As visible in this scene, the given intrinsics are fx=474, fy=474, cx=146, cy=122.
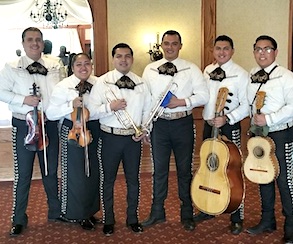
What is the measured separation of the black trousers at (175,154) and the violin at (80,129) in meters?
0.60

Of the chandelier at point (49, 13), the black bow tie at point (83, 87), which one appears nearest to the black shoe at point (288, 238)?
the black bow tie at point (83, 87)

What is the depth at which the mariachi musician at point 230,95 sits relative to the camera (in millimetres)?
3574

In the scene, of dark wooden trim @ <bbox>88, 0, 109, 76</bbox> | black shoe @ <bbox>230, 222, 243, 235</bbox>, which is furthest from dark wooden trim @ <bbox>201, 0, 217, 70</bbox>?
black shoe @ <bbox>230, 222, 243, 235</bbox>

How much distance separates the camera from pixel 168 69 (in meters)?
3.71

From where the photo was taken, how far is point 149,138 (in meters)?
3.73

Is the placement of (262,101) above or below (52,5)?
below

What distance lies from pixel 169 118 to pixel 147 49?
6.39 ft

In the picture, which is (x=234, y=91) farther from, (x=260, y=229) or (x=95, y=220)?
(x=95, y=220)

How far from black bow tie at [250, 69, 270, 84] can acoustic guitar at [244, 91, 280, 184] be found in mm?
95

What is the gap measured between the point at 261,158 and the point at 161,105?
832 millimetres

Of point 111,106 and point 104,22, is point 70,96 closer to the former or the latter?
point 111,106

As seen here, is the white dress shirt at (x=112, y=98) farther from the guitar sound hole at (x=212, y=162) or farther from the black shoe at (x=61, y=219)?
the black shoe at (x=61, y=219)

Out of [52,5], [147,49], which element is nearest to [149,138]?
[147,49]

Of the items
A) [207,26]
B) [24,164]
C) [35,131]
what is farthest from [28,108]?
[207,26]
